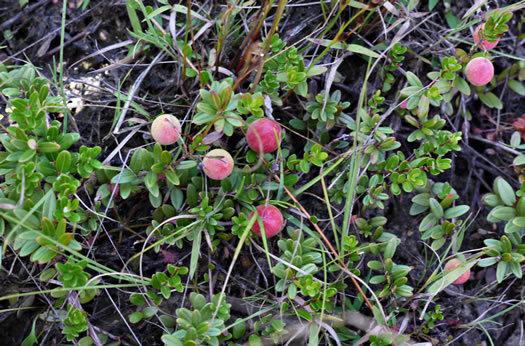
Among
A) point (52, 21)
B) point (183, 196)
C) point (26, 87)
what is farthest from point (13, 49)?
point (183, 196)

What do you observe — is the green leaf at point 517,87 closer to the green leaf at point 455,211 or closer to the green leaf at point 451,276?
the green leaf at point 455,211

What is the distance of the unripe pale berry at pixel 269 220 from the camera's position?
89.7 inches

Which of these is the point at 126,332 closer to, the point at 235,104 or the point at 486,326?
the point at 235,104

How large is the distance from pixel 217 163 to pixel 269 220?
41 centimetres

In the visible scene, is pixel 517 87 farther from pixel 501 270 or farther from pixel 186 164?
pixel 186 164

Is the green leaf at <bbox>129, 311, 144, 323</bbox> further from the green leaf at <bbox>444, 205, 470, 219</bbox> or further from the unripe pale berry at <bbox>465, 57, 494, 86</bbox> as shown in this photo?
the unripe pale berry at <bbox>465, 57, 494, 86</bbox>

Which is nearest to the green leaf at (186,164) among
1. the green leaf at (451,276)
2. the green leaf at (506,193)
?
the green leaf at (451,276)

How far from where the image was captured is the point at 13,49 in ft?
9.38

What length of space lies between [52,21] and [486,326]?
10.9 ft

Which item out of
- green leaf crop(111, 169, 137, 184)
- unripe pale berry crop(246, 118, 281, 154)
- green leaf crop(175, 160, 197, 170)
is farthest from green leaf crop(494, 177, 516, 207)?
green leaf crop(111, 169, 137, 184)

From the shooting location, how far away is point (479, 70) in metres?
2.54

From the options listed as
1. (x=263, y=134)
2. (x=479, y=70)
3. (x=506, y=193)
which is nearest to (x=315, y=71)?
(x=263, y=134)

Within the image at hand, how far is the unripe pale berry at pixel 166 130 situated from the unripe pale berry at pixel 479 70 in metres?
1.72

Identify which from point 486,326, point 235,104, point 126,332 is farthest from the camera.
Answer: point 486,326
